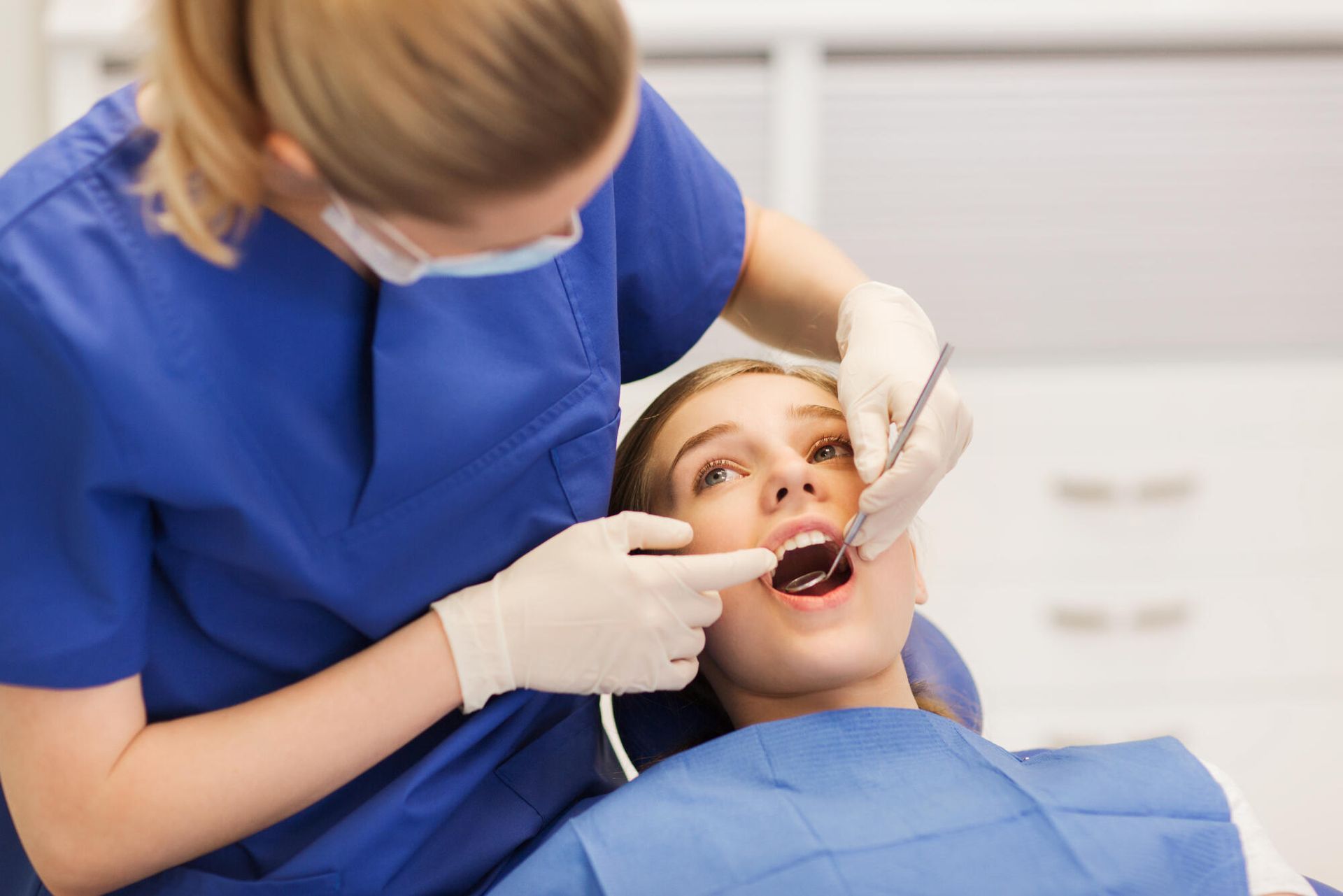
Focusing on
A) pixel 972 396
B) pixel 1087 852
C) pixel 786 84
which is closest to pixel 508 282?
pixel 1087 852

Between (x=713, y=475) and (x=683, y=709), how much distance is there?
319 millimetres

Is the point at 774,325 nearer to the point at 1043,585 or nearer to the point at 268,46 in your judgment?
the point at 268,46

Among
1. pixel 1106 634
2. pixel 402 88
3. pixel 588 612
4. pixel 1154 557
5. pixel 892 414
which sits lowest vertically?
pixel 1106 634

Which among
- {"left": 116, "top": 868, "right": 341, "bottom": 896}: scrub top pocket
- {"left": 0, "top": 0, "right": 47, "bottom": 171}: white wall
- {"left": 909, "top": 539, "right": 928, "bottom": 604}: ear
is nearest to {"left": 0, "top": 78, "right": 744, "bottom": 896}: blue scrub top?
{"left": 116, "top": 868, "right": 341, "bottom": 896}: scrub top pocket

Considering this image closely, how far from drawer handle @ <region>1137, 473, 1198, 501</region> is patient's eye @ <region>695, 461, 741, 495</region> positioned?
4.80ft

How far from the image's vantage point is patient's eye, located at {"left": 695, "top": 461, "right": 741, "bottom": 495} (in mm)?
1255

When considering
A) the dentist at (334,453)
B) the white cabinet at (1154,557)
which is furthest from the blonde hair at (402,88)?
the white cabinet at (1154,557)

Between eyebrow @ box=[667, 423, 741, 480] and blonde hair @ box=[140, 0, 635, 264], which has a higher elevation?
blonde hair @ box=[140, 0, 635, 264]

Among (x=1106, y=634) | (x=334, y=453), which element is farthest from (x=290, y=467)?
(x=1106, y=634)

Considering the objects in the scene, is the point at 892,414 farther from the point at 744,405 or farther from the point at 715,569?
the point at 715,569

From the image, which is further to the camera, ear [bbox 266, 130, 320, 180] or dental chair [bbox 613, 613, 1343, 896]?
dental chair [bbox 613, 613, 1343, 896]

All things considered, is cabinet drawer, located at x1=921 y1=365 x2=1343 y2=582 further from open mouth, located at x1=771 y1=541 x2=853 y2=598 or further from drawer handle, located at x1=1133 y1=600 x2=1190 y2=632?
open mouth, located at x1=771 y1=541 x2=853 y2=598

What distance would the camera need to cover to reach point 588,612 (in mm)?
1039

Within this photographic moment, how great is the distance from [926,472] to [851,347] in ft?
0.60
